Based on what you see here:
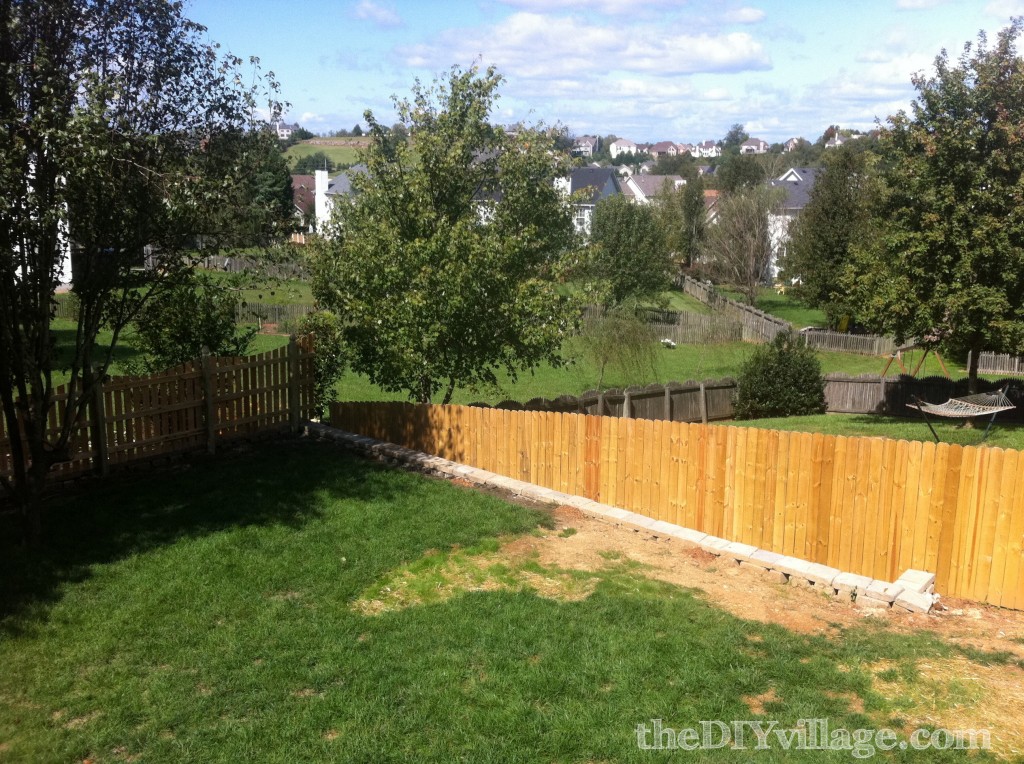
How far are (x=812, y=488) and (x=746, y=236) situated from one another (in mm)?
42093

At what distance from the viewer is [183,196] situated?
337 inches

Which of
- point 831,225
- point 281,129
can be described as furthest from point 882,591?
point 831,225

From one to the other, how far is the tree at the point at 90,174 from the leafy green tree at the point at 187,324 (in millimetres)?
622

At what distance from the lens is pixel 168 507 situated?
966 cm

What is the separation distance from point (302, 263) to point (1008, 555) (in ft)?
41.7

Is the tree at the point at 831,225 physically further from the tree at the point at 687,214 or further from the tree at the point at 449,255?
the tree at the point at 449,255

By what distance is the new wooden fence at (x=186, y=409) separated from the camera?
1048 cm

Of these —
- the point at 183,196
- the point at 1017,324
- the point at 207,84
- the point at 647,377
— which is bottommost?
the point at 647,377

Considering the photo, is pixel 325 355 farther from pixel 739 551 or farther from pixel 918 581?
pixel 918 581

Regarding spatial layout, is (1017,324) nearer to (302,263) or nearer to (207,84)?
(302,263)

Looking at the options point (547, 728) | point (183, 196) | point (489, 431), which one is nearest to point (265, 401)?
point (489, 431)

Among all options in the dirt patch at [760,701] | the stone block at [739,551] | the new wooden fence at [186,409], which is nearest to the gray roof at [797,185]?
the new wooden fence at [186,409]

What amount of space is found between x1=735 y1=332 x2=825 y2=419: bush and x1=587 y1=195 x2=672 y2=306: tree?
19.4m

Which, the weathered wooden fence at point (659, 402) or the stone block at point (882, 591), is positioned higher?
the stone block at point (882, 591)
